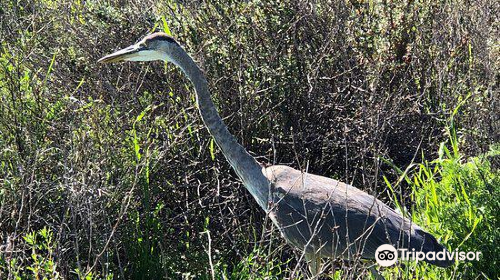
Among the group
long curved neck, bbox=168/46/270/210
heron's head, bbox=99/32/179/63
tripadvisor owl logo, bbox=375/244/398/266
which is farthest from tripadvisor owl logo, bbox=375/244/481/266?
heron's head, bbox=99/32/179/63

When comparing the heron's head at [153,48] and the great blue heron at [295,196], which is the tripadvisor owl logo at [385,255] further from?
the heron's head at [153,48]

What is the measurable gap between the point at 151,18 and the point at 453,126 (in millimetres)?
2047

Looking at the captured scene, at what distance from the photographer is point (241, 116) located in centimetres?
460

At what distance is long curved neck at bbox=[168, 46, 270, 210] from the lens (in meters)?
4.18

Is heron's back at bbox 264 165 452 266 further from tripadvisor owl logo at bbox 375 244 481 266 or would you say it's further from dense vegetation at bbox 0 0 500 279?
dense vegetation at bbox 0 0 500 279

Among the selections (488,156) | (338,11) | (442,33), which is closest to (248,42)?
(338,11)

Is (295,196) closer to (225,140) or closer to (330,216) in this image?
(330,216)

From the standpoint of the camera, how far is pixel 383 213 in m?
3.98

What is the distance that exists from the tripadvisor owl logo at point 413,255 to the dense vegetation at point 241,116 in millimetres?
50

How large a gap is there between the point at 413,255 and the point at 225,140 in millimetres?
1161

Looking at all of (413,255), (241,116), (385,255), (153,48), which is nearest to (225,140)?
(241,116)

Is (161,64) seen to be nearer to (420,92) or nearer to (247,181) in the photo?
(247,181)

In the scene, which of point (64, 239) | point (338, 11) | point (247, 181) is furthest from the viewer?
point (338, 11)

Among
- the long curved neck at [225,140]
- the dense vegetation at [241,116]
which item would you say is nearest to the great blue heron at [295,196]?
the long curved neck at [225,140]
